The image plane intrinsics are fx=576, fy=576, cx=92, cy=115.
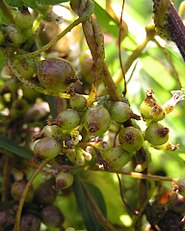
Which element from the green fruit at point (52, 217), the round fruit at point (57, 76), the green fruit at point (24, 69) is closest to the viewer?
the round fruit at point (57, 76)

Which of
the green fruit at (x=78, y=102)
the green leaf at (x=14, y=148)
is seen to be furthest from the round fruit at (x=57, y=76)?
the green leaf at (x=14, y=148)

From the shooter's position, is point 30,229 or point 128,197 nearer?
point 30,229

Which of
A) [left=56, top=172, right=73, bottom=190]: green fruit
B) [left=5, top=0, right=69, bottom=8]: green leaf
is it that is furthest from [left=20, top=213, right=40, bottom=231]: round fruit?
[left=5, top=0, right=69, bottom=8]: green leaf

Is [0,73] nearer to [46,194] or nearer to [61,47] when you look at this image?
[61,47]

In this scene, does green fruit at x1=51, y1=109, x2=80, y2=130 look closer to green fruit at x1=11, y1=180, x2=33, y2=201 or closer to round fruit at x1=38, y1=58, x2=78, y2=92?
round fruit at x1=38, y1=58, x2=78, y2=92

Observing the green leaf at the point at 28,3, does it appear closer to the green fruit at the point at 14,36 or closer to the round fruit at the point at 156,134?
the green fruit at the point at 14,36

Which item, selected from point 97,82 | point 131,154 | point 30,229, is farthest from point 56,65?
point 30,229
